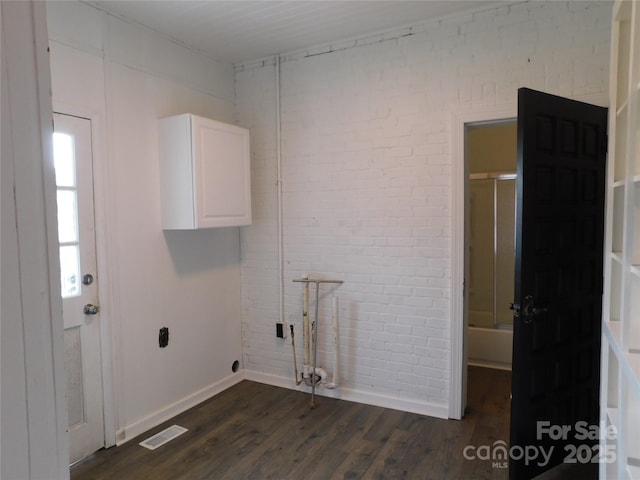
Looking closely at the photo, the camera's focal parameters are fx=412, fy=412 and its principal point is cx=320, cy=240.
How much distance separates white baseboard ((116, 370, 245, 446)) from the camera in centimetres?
276

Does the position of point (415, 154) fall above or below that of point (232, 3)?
below

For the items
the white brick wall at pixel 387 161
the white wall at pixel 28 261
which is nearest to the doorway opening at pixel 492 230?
the white brick wall at pixel 387 161

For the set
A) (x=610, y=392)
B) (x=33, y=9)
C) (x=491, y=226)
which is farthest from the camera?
(x=491, y=226)

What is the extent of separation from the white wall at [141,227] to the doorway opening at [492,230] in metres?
2.64

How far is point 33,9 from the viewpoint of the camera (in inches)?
20.6

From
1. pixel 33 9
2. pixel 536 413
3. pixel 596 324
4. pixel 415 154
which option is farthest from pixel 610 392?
pixel 33 9

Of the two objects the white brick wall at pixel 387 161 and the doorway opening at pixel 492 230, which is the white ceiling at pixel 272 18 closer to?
the white brick wall at pixel 387 161

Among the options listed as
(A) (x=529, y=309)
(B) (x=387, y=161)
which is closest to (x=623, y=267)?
(A) (x=529, y=309)

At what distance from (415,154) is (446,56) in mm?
694

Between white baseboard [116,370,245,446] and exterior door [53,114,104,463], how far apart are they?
0.53 ft

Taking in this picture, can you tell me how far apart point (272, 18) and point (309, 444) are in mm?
2864

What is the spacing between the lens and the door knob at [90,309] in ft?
8.32

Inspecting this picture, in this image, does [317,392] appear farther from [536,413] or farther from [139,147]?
[139,147]

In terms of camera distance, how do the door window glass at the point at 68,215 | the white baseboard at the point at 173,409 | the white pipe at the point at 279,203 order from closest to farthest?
the door window glass at the point at 68,215 → the white baseboard at the point at 173,409 → the white pipe at the point at 279,203
